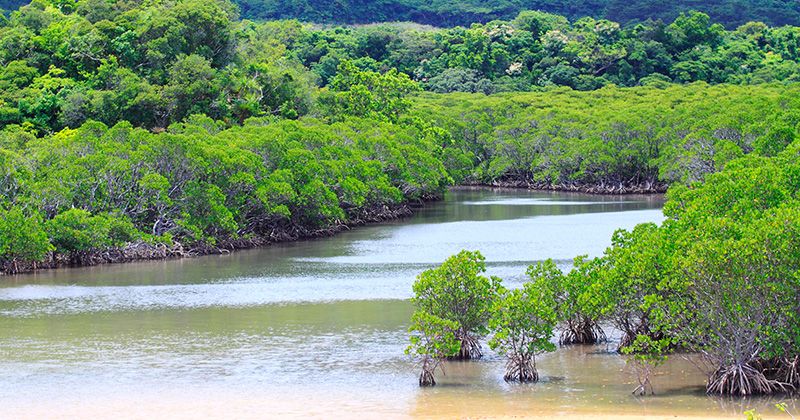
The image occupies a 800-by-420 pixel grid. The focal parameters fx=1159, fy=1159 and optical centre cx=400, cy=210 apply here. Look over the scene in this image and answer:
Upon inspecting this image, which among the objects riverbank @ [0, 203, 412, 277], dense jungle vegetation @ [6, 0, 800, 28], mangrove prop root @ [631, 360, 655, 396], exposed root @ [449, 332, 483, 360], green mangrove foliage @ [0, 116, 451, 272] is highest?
dense jungle vegetation @ [6, 0, 800, 28]

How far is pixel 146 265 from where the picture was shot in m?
45.5

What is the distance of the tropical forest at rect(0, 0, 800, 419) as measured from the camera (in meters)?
22.6

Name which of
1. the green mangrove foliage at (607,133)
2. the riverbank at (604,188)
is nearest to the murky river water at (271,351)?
the green mangrove foliage at (607,133)

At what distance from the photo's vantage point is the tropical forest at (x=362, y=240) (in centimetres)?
2258

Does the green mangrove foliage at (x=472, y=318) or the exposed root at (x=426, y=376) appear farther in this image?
the exposed root at (x=426, y=376)

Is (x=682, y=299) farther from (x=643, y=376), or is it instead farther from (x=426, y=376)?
(x=426, y=376)

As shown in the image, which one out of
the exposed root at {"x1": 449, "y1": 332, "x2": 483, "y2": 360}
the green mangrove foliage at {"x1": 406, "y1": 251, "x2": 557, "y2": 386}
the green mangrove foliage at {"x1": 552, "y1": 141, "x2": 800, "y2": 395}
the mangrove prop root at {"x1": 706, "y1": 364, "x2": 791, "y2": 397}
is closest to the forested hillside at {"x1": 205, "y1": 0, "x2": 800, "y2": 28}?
the exposed root at {"x1": 449, "y1": 332, "x2": 483, "y2": 360}

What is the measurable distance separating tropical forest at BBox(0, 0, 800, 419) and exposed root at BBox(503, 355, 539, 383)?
43 mm

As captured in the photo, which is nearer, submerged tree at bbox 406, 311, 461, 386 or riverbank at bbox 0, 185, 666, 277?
submerged tree at bbox 406, 311, 461, 386

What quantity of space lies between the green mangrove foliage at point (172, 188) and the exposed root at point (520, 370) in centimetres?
2300

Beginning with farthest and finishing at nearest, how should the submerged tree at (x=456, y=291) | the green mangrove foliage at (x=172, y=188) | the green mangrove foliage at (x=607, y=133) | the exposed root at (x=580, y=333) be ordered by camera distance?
the green mangrove foliage at (x=607, y=133)
the green mangrove foliage at (x=172, y=188)
the exposed root at (x=580, y=333)
the submerged tree at (x=456, y=291)

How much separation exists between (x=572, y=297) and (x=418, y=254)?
21704 mm

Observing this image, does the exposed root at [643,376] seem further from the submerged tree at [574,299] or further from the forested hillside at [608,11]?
the forested hillside at [608,11]

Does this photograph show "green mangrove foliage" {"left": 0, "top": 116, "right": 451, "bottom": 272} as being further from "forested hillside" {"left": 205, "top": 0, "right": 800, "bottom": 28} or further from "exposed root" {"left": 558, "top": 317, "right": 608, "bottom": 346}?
"forested hillside" {"left": 205, "top": 0, "right": 800, "bottom": 28}
